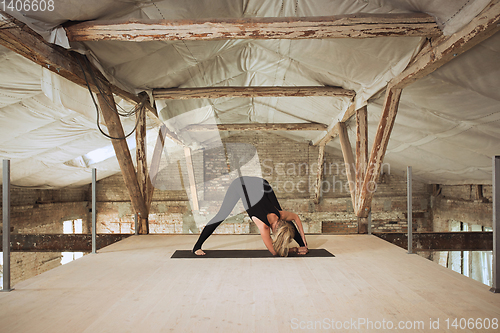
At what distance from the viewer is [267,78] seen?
5195 millimetres

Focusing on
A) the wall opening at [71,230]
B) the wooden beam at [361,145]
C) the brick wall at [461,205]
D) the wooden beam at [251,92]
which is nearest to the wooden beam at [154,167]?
the wooden beam at [251,92]

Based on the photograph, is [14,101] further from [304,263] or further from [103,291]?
[304,263]

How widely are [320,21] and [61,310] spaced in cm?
309

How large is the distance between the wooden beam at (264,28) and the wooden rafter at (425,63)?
210mm

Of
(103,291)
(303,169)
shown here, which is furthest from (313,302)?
(303,169)

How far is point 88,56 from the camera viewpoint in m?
3.07

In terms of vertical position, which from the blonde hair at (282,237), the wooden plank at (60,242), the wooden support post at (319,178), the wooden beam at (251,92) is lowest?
the wooden plank at (60,242)

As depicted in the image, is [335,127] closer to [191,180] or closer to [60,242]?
[191,180]

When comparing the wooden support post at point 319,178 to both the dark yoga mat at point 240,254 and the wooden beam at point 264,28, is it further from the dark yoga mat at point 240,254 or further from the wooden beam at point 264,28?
the wooden beam at point 264,28

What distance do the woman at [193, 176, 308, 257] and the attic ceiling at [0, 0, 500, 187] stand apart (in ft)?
6.07

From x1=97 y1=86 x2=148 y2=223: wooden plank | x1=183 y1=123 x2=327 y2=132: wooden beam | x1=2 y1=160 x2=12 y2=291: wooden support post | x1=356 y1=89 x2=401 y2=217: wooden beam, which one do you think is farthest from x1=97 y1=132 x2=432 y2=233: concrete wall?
x1=2 y1=160 x2=12 y2=291: wooden support post

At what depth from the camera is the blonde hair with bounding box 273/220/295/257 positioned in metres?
3.08

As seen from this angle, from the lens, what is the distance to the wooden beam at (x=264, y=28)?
2.61 metres

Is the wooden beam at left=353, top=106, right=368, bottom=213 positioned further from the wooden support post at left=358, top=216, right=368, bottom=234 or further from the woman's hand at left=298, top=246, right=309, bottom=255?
the woman's hand at left=298, top=246, right=309, bottom=255
